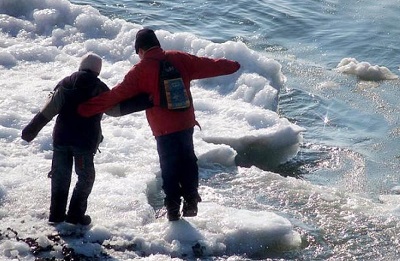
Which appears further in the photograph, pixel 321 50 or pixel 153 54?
pixel 321 50

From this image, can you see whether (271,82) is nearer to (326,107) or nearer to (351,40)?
(326,107)

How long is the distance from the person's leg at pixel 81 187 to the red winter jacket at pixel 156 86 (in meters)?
0.43

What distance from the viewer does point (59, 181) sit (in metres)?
7.22

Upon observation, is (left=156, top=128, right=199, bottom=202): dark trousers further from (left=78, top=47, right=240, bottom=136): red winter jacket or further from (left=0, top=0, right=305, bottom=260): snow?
(left=0, top=0, right=305, bottom=260): snow

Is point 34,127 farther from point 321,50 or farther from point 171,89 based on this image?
point 321,50

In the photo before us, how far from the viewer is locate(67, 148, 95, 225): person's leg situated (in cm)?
711

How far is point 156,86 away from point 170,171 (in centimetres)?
84

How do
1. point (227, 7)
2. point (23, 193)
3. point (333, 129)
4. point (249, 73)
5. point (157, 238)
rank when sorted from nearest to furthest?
point (157, 238) < point (23, 193) < point (333, 129) < point (249, 73) < point (227, 7)

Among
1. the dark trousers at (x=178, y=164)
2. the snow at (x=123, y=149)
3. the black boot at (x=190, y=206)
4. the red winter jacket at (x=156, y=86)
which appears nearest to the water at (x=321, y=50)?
the snow at (x=123, y=149)

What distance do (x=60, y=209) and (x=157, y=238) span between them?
0.96 m

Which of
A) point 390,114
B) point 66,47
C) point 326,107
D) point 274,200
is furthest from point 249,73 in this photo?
point 274,200

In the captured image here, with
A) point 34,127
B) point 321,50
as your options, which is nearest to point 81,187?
point 34,127

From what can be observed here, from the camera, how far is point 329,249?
7422 mm

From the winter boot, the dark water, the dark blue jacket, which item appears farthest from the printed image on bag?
the dark water
